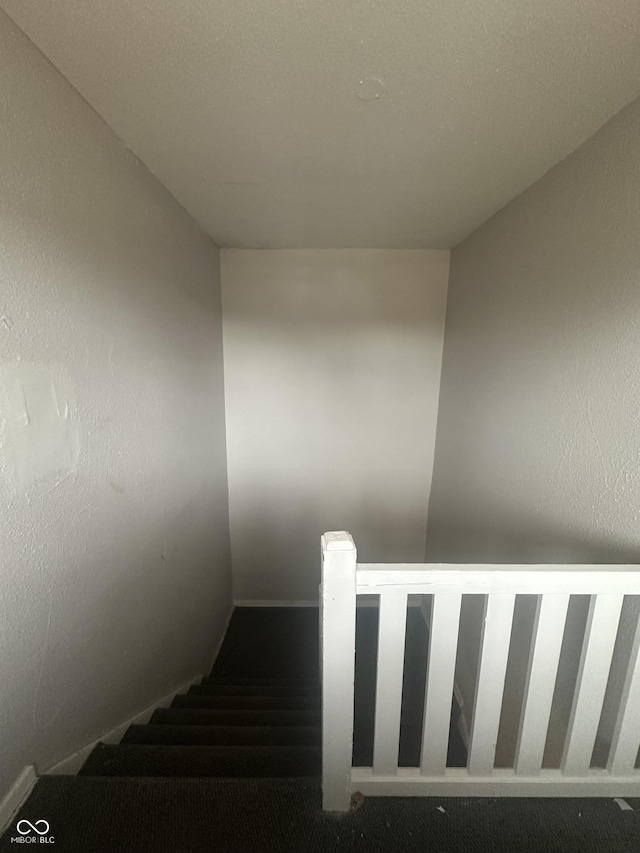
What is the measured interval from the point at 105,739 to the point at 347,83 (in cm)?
221

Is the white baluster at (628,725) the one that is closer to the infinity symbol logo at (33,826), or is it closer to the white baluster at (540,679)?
the white baluster at (540,679)

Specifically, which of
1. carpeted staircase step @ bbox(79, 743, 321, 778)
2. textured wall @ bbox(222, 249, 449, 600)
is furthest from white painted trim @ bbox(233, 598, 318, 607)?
carpeted staircase step @ bbox(79, 743, 321, 778)

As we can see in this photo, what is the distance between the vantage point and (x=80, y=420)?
39.5 inches

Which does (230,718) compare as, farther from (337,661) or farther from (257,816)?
(337,661)

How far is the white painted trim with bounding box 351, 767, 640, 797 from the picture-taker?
94cm

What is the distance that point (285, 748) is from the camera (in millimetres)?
1252

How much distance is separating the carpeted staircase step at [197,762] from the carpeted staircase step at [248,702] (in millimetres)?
635

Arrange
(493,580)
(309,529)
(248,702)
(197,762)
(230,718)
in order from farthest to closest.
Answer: (309,529)
(248,702)
(230,718)
(197,762)
(493,580)

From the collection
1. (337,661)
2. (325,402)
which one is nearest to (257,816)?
(337,661)

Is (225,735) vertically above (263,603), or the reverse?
(225,735)

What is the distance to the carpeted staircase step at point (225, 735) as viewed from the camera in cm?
138

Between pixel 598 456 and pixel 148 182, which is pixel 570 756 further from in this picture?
pixel 148 182

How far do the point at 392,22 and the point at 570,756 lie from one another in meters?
1.84

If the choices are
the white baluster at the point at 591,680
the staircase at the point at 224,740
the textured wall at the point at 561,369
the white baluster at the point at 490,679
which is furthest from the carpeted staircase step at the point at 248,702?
the white baluster at the point at 591,680
